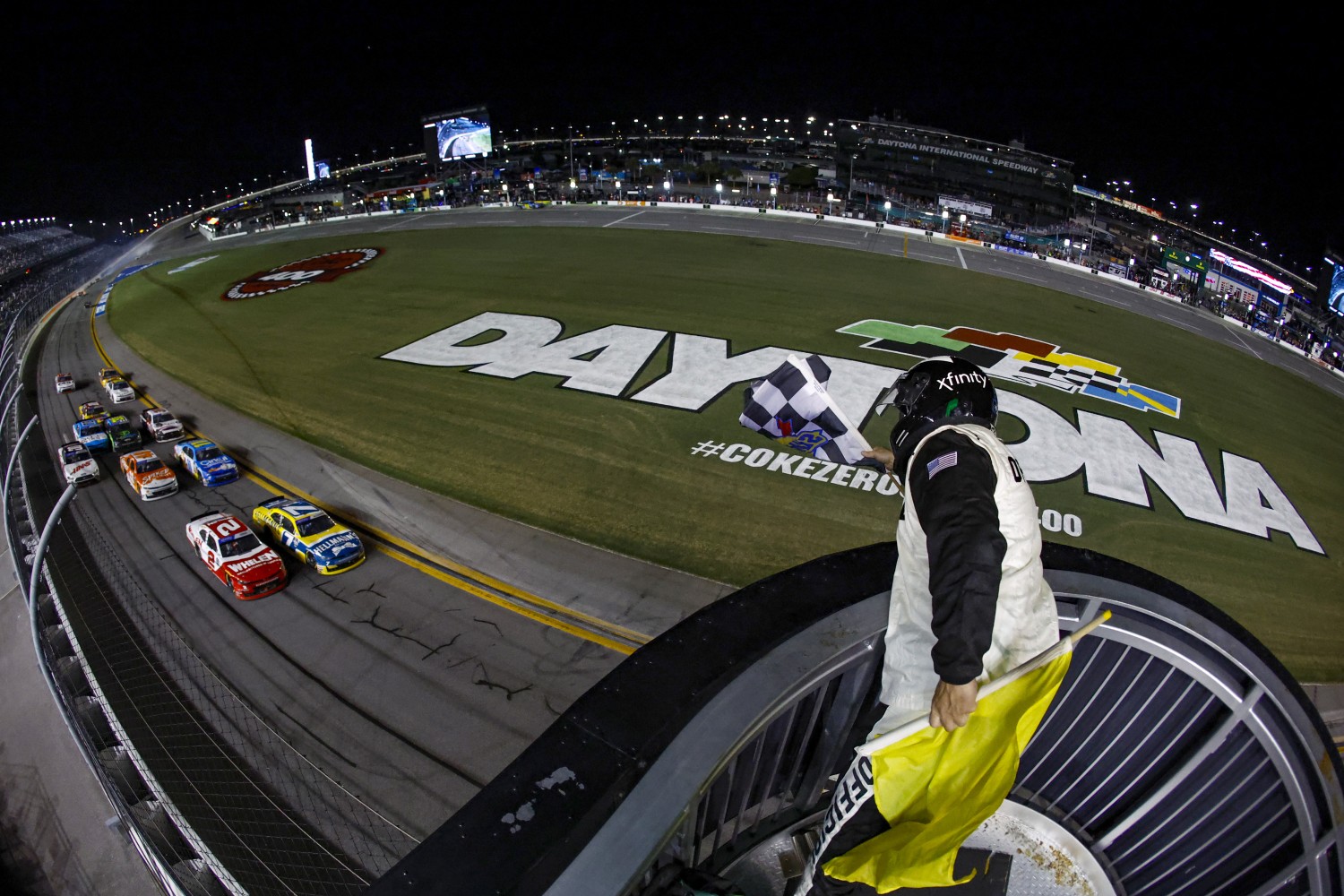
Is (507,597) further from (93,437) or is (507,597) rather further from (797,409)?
(93,437)

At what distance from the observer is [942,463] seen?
2701 millimetres

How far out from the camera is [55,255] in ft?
273

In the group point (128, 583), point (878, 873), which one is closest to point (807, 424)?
point (878, 873)

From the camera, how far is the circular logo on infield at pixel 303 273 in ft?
125

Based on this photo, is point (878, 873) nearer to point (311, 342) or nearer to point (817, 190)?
point (311, 342)

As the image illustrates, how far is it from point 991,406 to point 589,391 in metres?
19.7

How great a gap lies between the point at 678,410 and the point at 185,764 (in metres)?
14.5

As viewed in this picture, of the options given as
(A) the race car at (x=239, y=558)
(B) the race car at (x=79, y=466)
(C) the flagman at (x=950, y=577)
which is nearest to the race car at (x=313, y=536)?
(A) the race car at (x=239, y=558)

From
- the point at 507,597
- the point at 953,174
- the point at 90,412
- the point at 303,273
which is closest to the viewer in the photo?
the point at 507,597

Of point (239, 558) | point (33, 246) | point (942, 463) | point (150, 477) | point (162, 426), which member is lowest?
point (239, 558)

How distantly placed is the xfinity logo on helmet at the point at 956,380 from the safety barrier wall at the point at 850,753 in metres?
1.14

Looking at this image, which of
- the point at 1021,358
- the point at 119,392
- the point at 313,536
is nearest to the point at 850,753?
the point at 313,536

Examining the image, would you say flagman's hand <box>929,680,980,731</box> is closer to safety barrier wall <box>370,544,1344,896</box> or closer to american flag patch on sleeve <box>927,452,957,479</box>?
safety barrier wall <box>370,544,1344,896</box>

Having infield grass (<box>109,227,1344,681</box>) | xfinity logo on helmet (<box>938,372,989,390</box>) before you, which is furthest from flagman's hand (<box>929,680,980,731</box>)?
infield grass (<box>109,227,1344,681</box>)
